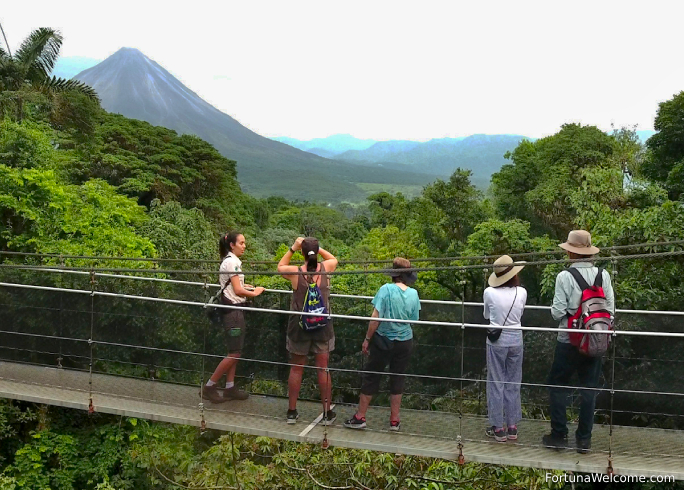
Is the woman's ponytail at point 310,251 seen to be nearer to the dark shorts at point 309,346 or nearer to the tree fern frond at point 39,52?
the dark shorts at point 309,346

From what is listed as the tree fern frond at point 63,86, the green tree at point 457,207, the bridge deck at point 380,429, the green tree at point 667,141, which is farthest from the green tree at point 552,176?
the bridge deck at point 380,429

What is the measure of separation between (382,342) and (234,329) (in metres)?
0.92

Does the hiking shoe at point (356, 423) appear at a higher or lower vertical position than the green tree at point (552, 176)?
lower

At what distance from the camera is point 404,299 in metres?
3.81

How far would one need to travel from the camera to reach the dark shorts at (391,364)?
12.8ft

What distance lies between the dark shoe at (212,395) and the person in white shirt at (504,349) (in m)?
1.62

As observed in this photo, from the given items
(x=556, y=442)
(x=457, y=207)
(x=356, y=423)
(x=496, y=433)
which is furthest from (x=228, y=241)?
(x=457, y=207)

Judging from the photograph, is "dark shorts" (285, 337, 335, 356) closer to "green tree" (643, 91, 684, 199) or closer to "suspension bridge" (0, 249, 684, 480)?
"suspension bridge" (0, 249, 684, 480)

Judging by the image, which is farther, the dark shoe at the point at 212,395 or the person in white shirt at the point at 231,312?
the dark shoe at the point at 212,395

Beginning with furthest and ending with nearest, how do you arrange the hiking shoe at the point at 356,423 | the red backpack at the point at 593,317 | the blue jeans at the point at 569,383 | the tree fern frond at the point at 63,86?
the tree fern frond at the point at 63,86
the hiking shoe at the point at 356,423
the blue jeans at the point at 569,383
the red backpack at the point at 593,317

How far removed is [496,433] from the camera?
3777 millimetres

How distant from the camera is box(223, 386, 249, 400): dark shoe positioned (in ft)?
14.1

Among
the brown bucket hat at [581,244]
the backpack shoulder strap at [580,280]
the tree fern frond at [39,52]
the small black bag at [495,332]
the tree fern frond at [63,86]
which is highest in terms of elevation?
the tree fern frond at [39,52]

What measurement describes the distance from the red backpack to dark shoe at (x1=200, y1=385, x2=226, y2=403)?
83.9 inches
